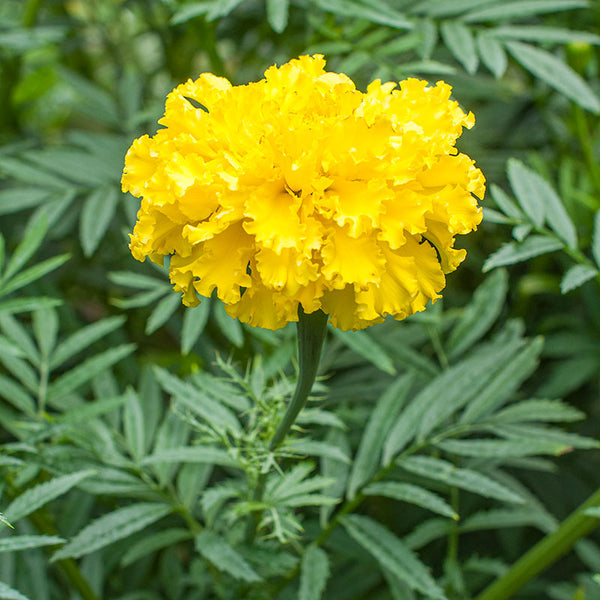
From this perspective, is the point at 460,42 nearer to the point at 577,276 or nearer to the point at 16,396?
the point at 577,276

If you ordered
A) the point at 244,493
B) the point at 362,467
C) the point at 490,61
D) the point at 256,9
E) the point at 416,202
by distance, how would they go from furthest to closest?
the point at 256,9 → the point at 490,61 → the point at 362,467 → the point at 244,493 → the point at 416,202

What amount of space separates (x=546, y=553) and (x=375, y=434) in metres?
0.25

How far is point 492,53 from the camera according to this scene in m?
1.06

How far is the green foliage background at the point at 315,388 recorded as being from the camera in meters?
0.84

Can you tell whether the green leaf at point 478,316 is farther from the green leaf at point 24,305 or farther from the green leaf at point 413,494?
the green leaf at point 24,305

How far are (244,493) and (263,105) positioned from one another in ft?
1.38

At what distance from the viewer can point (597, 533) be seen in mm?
1364

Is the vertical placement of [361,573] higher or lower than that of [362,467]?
lower

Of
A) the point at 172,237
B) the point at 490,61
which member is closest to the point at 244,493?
the point at 172,237

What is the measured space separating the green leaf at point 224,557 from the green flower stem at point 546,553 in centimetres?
34

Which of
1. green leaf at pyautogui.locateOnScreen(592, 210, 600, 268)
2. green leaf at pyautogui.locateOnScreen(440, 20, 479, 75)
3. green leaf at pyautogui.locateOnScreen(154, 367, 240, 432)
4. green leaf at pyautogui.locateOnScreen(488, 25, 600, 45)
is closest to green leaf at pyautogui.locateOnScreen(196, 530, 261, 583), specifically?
green leaf at pyautogui.locateOnScreen(154, 367, 240, 432)

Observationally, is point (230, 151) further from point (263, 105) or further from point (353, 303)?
point (353, 303)

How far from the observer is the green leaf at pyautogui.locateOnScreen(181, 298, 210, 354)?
93cm

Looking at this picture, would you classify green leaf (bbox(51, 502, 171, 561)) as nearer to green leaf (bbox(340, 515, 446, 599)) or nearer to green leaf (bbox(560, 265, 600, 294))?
green leaf (bbox(340, 515, 446, 599))
